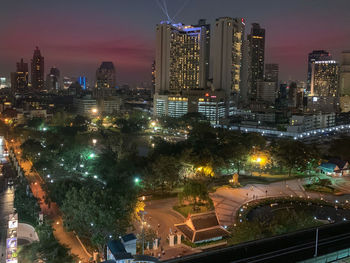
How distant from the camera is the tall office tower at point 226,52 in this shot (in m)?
40.7

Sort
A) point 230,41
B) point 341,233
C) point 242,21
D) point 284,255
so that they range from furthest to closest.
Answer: point 242,21
point 230,41
point 341,233
point 284,255

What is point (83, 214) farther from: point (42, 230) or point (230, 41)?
point (230, 41)

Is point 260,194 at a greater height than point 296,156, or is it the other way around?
point 296,156

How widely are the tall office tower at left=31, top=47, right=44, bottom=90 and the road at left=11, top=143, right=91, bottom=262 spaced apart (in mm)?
87953

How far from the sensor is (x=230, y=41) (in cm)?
4072

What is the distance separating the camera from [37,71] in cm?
9794

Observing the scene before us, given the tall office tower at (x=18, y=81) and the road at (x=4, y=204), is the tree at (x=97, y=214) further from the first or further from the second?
the tall office tower at (x=18, y=81)

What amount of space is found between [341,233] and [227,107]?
110 feet

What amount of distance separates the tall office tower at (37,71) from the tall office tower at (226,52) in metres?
71.4

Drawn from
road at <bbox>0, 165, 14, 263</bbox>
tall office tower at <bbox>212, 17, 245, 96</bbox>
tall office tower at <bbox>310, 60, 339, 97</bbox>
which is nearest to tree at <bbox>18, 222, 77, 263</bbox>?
road at <bbox>0, 165, 14, 263</bbox>

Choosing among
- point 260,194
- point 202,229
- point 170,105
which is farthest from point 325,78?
point 202,229

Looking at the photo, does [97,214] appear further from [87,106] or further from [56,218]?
[87,106]

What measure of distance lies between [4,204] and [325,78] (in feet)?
225

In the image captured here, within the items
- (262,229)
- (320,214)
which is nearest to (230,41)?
(320,214)
